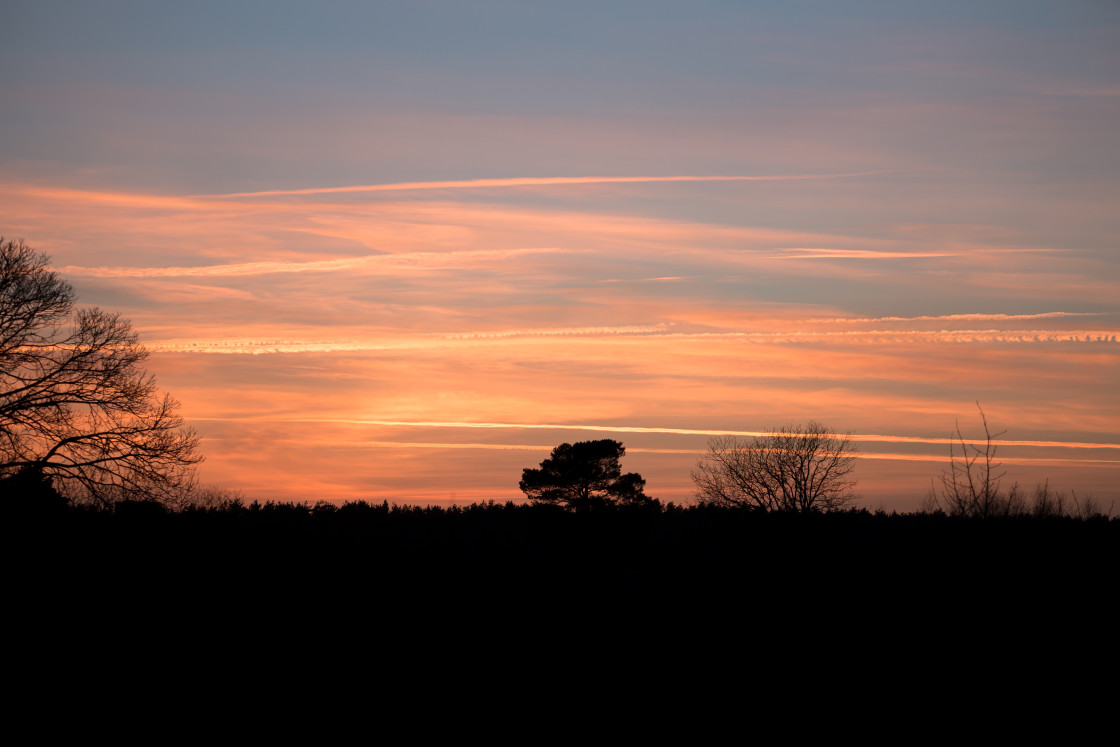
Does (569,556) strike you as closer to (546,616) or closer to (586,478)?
(546,616)

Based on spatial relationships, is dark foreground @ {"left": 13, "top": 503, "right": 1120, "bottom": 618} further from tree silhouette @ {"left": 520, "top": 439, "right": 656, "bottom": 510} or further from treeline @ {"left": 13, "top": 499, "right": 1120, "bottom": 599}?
tree silhouette @ {"left": 520, "top": 439, "right": 656, "bottom": 510}

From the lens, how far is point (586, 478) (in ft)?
168

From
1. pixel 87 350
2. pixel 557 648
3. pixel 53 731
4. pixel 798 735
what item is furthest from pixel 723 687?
pixel 87 350

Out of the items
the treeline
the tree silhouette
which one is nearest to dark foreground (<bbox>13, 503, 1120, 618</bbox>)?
the treeline

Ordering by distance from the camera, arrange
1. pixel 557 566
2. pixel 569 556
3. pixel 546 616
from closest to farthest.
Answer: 1. pixel 546 616
2. pixel 557 566
3. pixel 569 556

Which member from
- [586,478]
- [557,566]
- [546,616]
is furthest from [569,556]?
[586,478]

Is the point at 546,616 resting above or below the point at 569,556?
below

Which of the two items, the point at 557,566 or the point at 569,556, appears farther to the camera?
the point at 569,556

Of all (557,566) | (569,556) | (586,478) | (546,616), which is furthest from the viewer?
(586,478)

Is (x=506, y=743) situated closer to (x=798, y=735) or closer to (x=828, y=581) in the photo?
(x=798, y=735)

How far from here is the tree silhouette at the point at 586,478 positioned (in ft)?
168

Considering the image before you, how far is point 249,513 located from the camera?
3488 centimetres

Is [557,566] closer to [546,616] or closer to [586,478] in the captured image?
[546,616]

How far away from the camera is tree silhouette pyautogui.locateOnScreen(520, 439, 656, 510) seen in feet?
168
